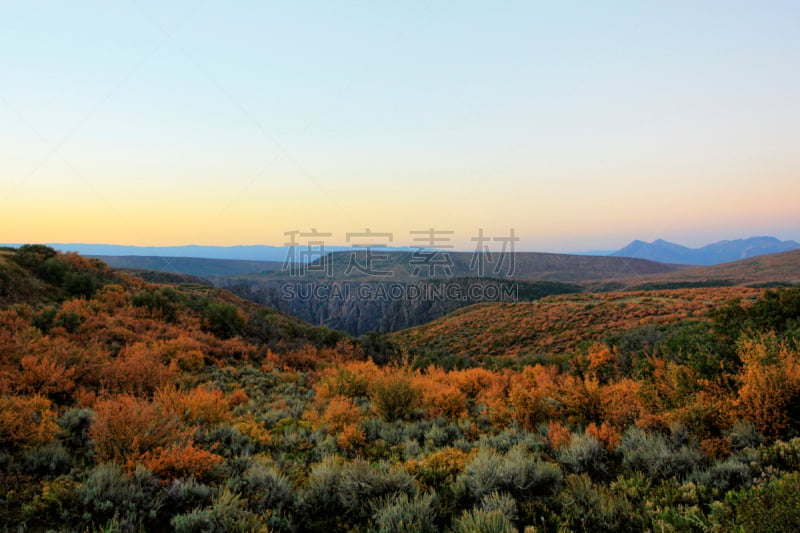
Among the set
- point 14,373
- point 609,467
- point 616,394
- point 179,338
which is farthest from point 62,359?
point 616,394

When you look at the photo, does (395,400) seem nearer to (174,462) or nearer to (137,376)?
(174,462)

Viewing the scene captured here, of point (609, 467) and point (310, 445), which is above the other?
point (609, 467)

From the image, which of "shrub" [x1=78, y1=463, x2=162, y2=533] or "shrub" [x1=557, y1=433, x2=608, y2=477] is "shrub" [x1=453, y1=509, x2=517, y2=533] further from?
"shrub" [x1=78, y1=463, x2=162, y2=533]

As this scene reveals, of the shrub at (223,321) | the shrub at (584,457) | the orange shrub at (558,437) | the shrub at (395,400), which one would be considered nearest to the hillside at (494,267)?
the shrub at (223,321)

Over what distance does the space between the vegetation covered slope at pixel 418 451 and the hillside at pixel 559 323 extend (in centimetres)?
1353

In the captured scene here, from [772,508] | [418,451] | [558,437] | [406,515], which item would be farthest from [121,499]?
[772,508]

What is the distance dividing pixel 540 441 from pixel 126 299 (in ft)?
59.1

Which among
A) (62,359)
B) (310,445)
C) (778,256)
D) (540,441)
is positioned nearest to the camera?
(540,441)

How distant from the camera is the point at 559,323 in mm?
26641

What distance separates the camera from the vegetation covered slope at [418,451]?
2.98 meters

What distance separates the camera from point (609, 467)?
4.03 m

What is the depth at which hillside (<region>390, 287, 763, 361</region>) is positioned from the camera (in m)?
21.7

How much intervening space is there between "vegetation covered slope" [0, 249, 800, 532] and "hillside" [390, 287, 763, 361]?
13.5 meters

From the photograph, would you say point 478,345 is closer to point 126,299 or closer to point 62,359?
point 126,299
